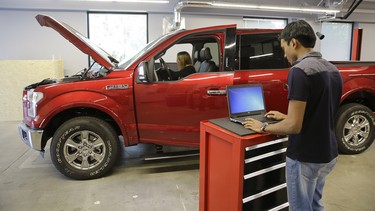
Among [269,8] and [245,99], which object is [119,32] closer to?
[269,8]

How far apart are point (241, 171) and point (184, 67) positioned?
235 centimetres

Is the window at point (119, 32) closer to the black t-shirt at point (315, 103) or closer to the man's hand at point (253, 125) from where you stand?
the man's hand at point (253, 125)

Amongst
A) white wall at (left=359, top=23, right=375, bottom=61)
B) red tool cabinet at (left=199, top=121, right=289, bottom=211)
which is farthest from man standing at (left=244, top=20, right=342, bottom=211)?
white wall at (left=359, top=23, right=375, bottom=61)

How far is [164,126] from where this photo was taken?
11.2 ft

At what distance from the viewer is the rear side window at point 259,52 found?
→ 3682mm

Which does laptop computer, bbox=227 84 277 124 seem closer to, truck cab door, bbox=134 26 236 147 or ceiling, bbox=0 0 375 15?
truck cab door, bbox=134 26 236 147

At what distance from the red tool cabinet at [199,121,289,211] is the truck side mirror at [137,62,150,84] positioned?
1.35m

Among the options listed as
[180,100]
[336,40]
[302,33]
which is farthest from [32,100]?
[336,40]

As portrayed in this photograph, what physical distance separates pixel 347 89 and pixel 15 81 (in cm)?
695

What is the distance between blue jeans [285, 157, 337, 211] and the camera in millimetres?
1722

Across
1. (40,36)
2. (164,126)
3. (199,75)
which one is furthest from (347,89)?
(40,36)

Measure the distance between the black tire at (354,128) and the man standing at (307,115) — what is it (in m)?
2.70

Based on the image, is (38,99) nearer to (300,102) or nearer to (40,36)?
(300,102)

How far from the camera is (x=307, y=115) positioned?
1.65 m
